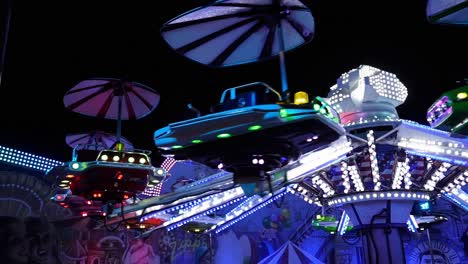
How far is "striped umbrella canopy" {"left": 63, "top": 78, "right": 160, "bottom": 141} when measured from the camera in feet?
20.7

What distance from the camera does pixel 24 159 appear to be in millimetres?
10289

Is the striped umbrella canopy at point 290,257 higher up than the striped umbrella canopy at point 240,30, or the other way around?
the striped umbrella canopy at point 240,30

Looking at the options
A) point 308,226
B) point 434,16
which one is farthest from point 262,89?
point 308,226

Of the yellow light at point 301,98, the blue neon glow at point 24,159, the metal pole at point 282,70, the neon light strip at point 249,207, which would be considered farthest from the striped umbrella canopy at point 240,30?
the blue neon glow at point 24,159

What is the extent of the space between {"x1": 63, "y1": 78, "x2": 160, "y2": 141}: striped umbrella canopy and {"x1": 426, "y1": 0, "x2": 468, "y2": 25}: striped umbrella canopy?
411 centimetres

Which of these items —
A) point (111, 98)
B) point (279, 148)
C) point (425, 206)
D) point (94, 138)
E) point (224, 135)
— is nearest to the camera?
point (224, 135)

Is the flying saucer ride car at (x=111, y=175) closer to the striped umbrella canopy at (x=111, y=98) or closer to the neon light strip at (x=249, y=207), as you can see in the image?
the striped umbrella canopy at (x=111, y=98)

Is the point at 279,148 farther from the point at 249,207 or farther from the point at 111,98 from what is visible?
the point at 249,207

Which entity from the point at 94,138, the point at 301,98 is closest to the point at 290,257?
the point at 94,138

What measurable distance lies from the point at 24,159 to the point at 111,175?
5.86 meters

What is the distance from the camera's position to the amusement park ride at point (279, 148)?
3330 millimetres

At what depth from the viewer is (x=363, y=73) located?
8000mm

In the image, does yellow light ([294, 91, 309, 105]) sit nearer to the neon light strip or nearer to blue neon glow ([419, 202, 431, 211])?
the neon light strip

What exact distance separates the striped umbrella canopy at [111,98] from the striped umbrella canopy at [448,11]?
4106 millimetres
